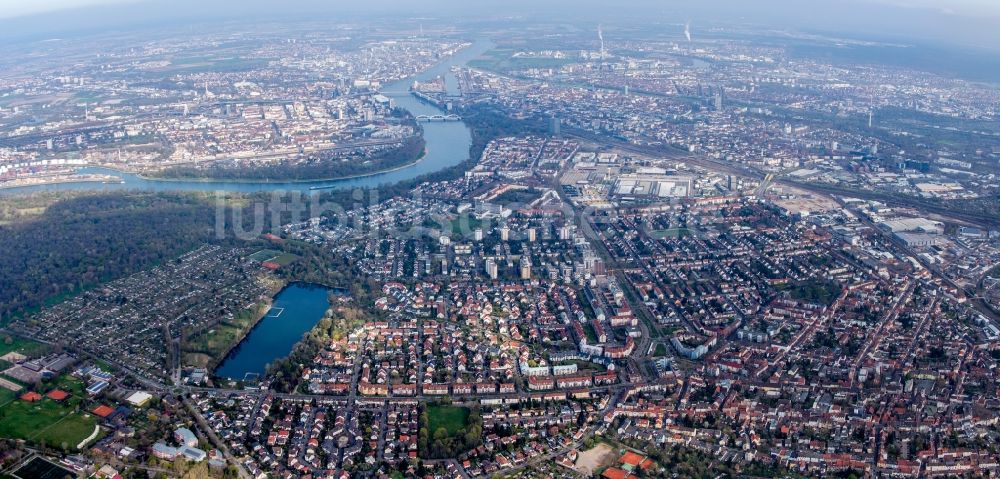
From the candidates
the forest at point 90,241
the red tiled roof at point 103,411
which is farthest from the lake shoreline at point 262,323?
the forest at point 90,241

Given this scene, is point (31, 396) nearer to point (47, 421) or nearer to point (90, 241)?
point (47, 421)

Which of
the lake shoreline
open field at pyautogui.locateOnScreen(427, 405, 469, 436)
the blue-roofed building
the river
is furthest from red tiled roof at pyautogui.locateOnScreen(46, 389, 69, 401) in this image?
the river

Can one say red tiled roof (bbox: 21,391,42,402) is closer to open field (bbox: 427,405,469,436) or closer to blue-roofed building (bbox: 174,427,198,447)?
blue-roofed building (bbox: 174,427,198,447)

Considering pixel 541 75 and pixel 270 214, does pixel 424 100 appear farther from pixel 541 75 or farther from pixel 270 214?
pixel 270 214

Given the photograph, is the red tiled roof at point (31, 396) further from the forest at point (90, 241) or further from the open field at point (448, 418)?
the open field at point (448, 418)

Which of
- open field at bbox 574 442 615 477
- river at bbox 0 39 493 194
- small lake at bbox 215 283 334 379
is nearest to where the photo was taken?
open field at bbox 574 442 615 477
